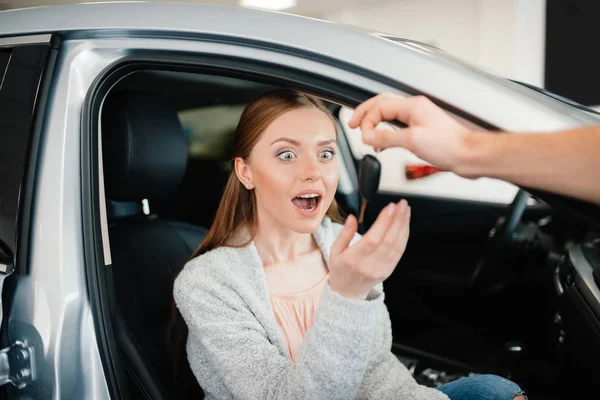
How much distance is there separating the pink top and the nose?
265 millimetres

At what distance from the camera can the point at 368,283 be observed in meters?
0.80

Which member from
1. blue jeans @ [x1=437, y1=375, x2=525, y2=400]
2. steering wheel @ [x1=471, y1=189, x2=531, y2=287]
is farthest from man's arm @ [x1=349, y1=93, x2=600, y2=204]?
steering wheel @ [x1=471, y1=189, x2=531, y2=287]

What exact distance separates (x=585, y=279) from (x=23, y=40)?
54.7 inches

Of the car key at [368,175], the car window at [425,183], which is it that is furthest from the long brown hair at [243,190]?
the car window at [425,183]

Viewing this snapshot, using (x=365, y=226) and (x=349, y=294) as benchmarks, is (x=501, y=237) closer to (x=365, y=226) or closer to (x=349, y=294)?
(x=365, y=226)

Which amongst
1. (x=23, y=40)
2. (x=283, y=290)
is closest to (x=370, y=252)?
(x=283, y=290)

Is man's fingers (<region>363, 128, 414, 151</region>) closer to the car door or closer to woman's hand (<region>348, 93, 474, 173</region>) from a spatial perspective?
woman's hand (<region>348, 93, 474, 173</region>)

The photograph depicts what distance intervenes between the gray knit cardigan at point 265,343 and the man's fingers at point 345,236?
0.28ft

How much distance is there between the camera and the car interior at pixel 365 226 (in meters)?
1.24

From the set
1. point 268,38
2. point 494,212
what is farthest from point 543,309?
point 268,38

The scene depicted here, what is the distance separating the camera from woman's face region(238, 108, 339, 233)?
105 centimetres

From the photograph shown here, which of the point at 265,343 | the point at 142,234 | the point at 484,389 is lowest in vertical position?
the point at 484,389

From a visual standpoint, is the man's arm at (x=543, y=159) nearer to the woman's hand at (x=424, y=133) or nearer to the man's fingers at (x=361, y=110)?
the woman's hand at (x=424, y=133)

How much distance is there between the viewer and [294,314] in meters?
1.12
